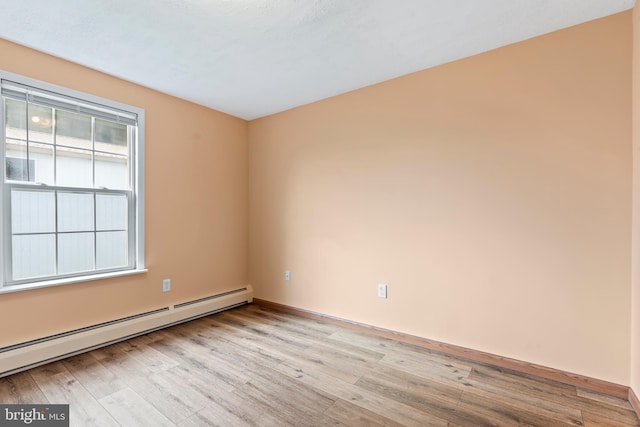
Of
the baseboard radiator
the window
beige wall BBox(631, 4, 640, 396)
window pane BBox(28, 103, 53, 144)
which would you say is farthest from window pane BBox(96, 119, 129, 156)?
beige wall BBox(631, 4, 640, 396)

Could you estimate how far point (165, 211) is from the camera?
9.87 feet

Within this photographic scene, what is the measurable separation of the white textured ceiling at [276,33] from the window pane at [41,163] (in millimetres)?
751

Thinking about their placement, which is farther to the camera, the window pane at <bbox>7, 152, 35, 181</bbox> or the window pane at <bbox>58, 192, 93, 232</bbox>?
the window pane at <bbox>58, 192, 93, 232</bbox>

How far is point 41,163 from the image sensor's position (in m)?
2.27

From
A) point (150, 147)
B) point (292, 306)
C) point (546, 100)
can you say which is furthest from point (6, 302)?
point (546, 100)

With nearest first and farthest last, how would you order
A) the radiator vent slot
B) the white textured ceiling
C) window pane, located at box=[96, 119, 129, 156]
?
1. the white textured ceiling
2. window pane, located at box=[96, 119, 129, 156]
3. the radiator vent slot

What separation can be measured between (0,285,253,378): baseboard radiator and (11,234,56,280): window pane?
20.4 inches

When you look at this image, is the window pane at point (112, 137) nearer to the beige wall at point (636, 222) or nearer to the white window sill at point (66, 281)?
the white window sill at point (66, 281)

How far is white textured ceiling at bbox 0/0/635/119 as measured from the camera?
1742mm

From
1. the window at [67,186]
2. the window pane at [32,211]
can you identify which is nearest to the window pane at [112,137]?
the window at [67,186]

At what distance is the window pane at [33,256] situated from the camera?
85.0 inches

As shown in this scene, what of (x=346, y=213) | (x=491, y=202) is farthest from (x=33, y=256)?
(x=491, y=202)

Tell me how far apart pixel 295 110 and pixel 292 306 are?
7.70ft

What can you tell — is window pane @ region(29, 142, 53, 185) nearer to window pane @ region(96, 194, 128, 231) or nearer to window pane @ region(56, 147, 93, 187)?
window pane @ region(56, 147, 93, 187)
